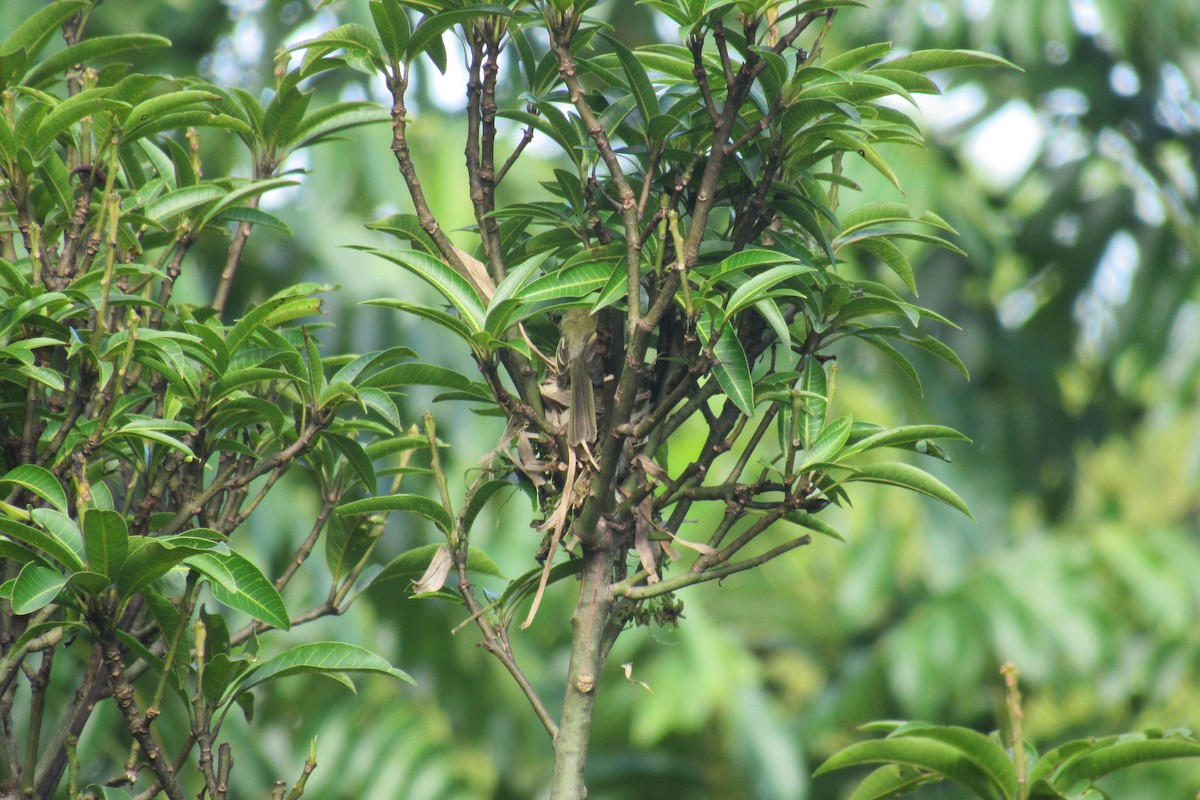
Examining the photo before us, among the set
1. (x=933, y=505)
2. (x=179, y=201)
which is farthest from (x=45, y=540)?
(x=933, y=505)

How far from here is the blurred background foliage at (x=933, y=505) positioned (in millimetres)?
2869

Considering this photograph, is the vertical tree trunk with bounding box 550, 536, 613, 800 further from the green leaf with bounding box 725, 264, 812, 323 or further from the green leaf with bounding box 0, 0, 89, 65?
the green leaf with bounding box 0, 0, 89, 65

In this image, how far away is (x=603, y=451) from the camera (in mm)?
747

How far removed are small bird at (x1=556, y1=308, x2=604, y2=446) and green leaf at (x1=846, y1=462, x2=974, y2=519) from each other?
183 mm

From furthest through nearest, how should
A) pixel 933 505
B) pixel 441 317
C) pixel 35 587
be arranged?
pixel 933 505, pixel 441 317, pixel 35 587

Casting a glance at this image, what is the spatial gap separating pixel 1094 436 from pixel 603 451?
3999 millimetres

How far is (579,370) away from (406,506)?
0.16 meters

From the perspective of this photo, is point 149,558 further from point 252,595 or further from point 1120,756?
point 1120,756

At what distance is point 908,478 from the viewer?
774 mm

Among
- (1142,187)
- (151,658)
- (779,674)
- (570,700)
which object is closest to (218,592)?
(151,658)

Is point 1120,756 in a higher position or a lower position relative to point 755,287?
lower

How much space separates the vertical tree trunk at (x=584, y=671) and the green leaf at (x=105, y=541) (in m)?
0.30

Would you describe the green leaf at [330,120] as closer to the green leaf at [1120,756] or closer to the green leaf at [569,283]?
the green leaf at [569,283]

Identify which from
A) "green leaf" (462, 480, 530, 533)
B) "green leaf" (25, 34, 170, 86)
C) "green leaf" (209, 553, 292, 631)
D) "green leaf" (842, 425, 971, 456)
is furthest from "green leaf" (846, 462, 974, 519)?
"green leaf" (25, 34, 170, 86)
